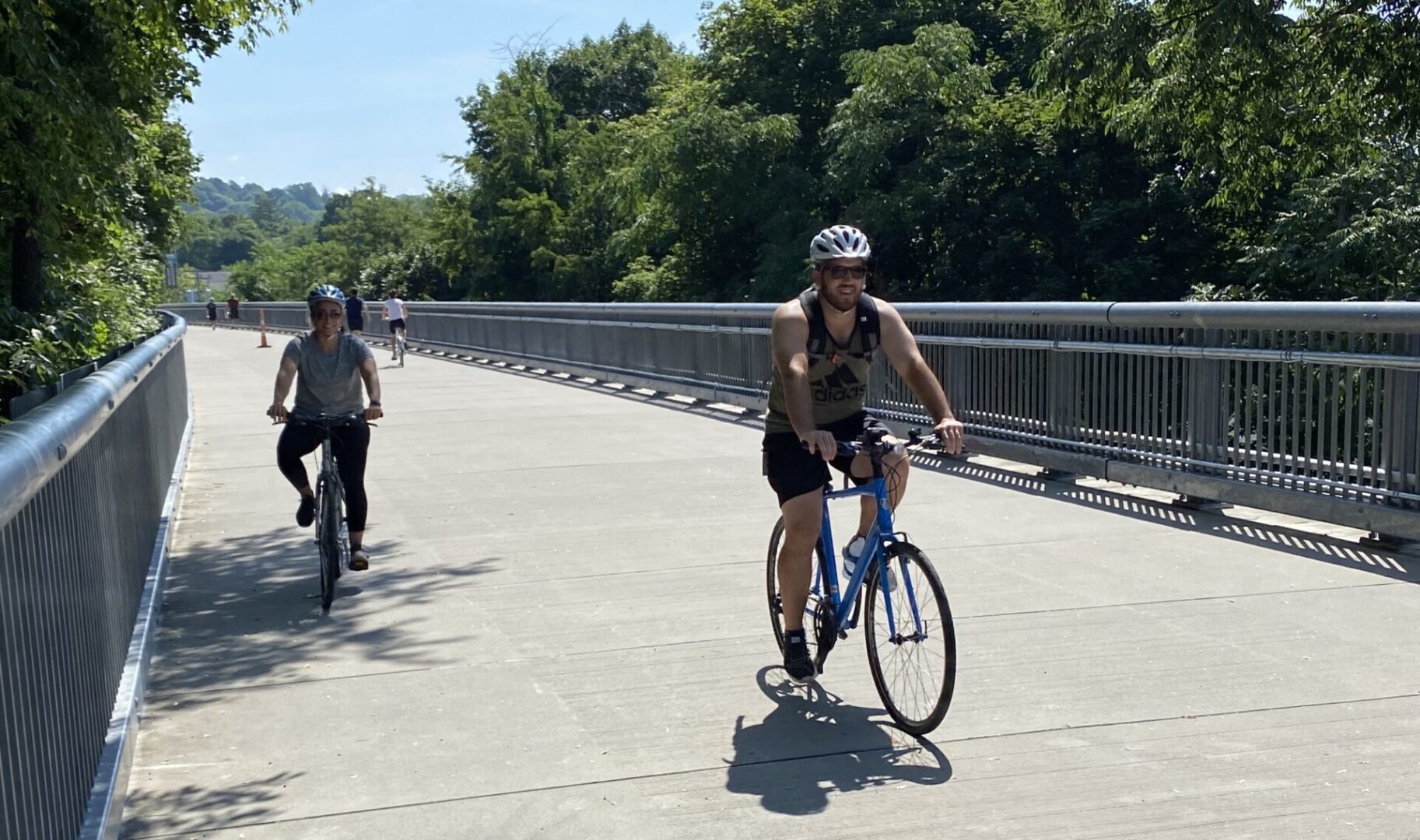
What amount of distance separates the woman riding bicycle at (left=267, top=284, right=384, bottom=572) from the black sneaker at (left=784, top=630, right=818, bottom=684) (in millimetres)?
3193

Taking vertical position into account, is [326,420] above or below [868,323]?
below

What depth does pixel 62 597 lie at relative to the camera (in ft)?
13.7

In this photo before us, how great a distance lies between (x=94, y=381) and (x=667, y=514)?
4.56 metres

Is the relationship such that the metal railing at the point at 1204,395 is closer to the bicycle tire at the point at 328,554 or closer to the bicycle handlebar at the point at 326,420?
the bicycle handlebar at the point at 326,420

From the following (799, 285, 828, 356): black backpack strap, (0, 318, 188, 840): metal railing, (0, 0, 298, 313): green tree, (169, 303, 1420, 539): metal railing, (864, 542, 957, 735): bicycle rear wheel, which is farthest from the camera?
(0, 0, 298, 313): green tree

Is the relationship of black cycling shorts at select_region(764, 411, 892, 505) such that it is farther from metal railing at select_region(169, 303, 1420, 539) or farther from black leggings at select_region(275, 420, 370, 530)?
metal railing at select_region(169, 303, 1420, 539)

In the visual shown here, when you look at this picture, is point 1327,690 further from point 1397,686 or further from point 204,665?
point 204,665

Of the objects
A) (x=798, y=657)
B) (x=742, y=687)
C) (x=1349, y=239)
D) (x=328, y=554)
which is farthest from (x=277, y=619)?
(x=1349, y=239)

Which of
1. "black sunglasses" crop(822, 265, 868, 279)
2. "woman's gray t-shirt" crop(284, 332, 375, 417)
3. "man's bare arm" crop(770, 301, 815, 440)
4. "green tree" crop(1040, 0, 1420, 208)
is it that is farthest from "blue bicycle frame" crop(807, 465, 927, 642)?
"green tree" crop(1040, 0, 1420, 208)

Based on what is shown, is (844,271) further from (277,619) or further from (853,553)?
(277,619)

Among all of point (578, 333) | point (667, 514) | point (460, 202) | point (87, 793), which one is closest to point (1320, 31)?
point (578, 333)

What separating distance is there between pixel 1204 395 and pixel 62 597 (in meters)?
7.18

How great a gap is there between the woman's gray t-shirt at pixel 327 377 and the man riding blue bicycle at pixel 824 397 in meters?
3.27

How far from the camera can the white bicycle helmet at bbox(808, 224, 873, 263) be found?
5.27m
